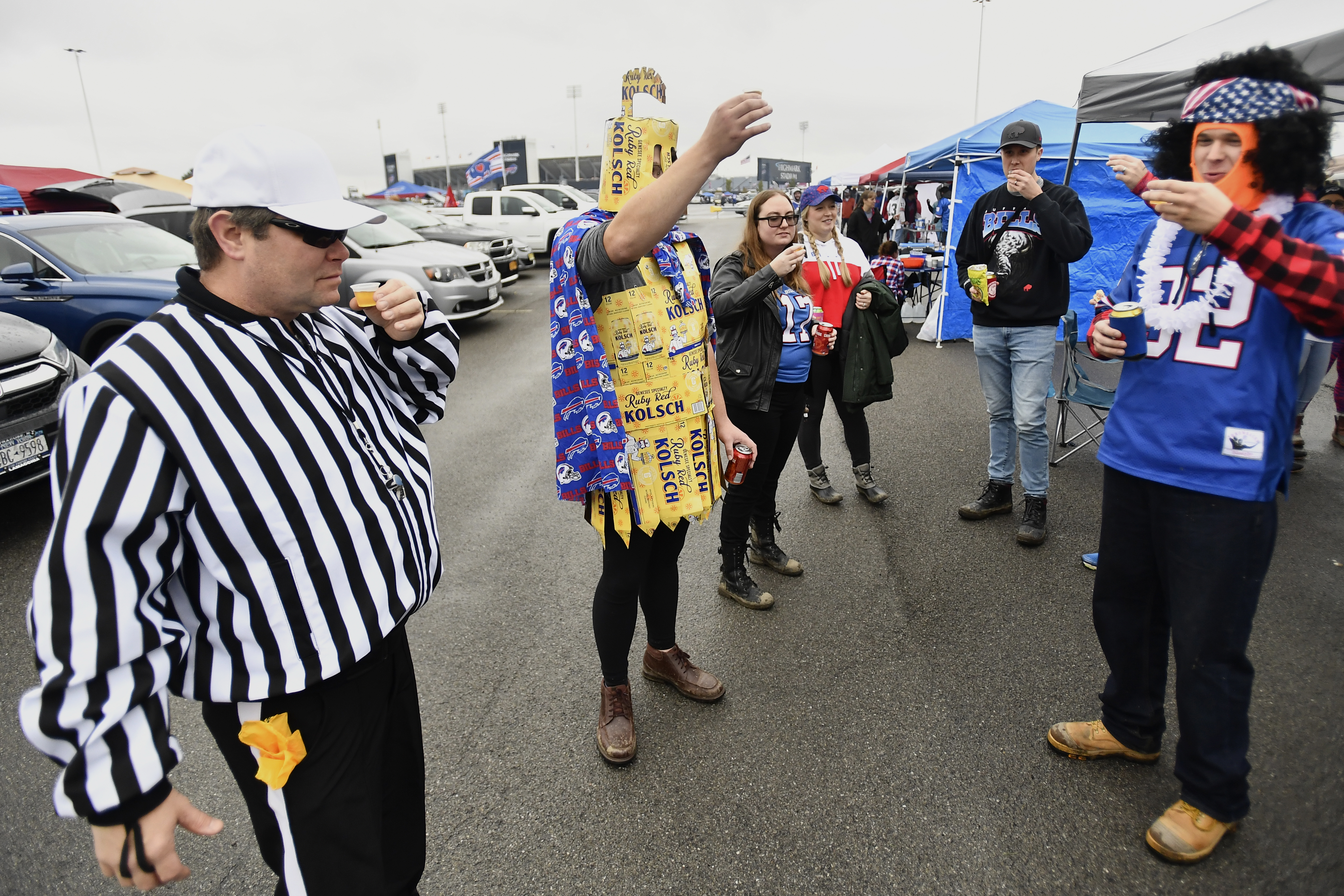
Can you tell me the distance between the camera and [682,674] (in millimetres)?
2857

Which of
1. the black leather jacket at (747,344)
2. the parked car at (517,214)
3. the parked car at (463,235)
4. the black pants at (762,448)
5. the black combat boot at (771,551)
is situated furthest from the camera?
the parked car at (517,214)

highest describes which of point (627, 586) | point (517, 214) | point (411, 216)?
point (517, 214)

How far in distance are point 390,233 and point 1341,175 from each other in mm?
10460

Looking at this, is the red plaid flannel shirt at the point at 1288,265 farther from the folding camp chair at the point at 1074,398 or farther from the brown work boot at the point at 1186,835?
the folding camp chair at the point at 1074,398

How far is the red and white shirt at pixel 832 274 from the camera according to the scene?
402 cm

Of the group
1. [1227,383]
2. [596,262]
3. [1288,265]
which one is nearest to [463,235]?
[596,262]

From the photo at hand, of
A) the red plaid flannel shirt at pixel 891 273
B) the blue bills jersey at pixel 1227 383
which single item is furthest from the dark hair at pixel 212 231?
the red plaid flannel shirt at pixel 891 273

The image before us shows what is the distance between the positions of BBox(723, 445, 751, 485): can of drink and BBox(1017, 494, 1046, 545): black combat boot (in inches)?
87.5

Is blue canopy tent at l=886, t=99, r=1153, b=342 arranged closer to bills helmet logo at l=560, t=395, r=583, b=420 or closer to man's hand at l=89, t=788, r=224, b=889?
bills helmet logo at l=560, t=395, r=583, b=420

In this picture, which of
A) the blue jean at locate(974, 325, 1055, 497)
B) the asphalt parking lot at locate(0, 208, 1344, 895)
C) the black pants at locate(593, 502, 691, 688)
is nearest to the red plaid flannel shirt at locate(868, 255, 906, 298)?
the blue jean at locate(974, 325, 1055, 497)

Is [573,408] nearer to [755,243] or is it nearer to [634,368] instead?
[634,368]

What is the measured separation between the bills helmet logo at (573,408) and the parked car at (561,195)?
56.0 ft

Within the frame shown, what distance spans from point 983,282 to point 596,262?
2913mm

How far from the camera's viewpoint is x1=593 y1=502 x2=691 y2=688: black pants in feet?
7.88
